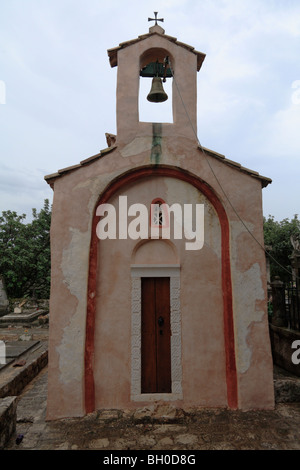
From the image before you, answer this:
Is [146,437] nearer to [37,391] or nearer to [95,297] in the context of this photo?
[95,297]

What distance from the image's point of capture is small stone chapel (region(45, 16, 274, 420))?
17.4ft

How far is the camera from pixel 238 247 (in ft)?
18.6

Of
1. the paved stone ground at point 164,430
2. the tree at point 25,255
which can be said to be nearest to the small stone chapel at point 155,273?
the paved stone ground at point 164,430

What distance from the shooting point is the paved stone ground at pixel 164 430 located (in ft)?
14.1

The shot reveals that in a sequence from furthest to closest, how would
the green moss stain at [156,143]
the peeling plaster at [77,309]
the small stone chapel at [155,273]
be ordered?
the green moss stain at [156,143] → the small stone chapel at [155,273] → the peeling plaster at [77,309]

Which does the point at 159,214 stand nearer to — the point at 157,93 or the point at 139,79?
the point at 157,93

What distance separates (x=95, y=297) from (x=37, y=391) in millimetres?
2913

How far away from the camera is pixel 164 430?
4.74 m

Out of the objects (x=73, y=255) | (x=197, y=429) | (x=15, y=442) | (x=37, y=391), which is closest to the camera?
(x=15, y=442)

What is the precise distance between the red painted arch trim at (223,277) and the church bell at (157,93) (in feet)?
5.86

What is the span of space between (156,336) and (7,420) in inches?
105

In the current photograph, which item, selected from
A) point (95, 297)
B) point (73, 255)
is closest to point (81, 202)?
point (73, 255)

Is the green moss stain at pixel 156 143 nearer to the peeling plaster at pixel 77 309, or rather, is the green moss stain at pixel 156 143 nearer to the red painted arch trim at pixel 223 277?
the red painted arch trim at pixel 223 277
